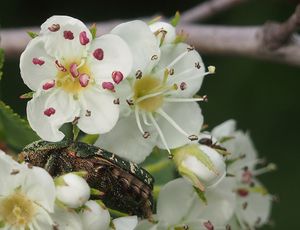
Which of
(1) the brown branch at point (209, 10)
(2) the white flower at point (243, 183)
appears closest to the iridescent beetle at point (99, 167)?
(2) the white flower at point (243, 183)

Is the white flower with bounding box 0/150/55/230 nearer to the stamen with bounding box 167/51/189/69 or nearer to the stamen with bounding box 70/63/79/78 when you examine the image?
the stamen with bounding box 70/63/79/78

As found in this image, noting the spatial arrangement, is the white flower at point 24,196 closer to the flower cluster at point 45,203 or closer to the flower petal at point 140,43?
the flower cluster at point 45,203

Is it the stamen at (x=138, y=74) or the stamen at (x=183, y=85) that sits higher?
the stamen at (x=138, y=74)

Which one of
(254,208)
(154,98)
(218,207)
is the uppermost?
(154,98)

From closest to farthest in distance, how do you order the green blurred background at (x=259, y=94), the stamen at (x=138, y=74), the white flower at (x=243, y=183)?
the stamen at (x=138, y=74) < the white flower at (x=243, y=183) < the green blurred background at (x=259, y=94)

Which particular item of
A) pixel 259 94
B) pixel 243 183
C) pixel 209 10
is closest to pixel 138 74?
pixel 243 183

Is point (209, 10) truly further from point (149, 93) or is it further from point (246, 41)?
point (149, 93)
